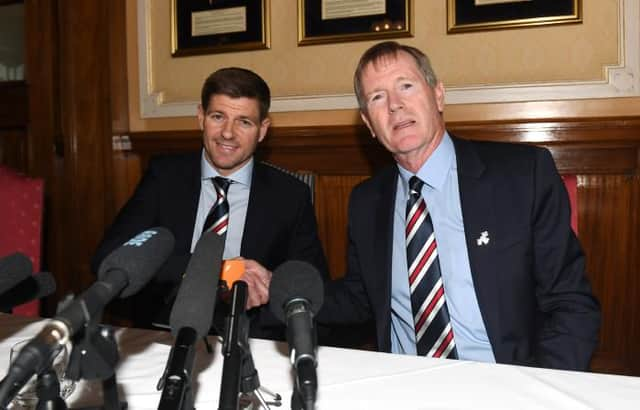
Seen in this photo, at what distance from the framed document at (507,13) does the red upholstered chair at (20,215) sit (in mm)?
1873

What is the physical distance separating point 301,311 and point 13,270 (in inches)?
21.7

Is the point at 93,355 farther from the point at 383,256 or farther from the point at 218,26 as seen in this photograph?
the point at 218,26

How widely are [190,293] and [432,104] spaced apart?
131 centimetres

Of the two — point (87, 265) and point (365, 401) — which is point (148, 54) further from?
point (365, 401)

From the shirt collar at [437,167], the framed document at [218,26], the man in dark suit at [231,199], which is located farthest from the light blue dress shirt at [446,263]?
the framed document at [218,26]

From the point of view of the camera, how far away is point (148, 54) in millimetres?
→ 3475

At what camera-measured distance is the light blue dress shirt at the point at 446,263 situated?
1.85 m

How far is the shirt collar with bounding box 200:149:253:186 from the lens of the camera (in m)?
2.53

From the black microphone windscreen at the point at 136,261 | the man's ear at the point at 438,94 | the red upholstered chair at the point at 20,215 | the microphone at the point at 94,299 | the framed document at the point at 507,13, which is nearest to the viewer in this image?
the microphone at the point at 94,299

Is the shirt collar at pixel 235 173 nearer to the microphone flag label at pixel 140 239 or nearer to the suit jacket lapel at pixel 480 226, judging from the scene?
the suit jacket lapel at pixel 480 226

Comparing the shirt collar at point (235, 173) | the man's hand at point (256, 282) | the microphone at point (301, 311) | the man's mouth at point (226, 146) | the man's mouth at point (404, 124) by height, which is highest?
the man's mouth at point (404, 124)

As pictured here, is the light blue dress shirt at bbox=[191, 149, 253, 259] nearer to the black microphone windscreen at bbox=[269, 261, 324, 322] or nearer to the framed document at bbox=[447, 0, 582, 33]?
the framed document at bbox=[447, 0, 582, 33]

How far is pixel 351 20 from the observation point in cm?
303

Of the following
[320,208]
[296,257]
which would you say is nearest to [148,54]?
[320,208]
